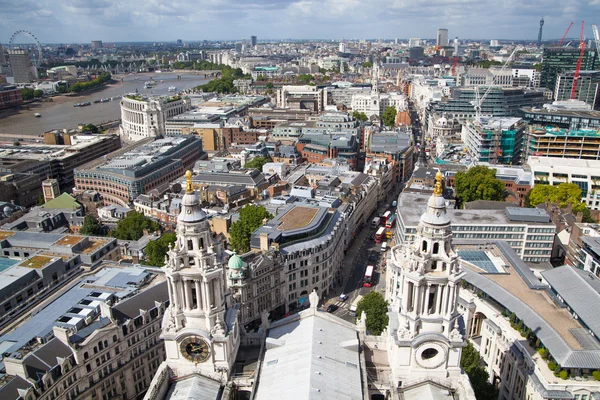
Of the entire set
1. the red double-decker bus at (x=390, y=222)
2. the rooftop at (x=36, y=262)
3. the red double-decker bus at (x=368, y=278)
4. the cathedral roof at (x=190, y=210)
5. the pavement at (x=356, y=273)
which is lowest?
the pavement at (x=356, y=273)

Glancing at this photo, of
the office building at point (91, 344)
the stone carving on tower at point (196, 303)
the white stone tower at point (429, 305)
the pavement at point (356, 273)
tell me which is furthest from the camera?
the pavement at point (356, 273)

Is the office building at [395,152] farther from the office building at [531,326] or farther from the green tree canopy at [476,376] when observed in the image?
the green tree canopy at [476,376]

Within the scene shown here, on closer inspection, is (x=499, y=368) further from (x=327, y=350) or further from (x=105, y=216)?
(x=105, y=216)

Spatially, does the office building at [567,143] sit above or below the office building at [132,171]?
above

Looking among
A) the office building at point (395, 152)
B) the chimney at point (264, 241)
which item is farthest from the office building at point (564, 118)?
the chimney at point (264, 241)

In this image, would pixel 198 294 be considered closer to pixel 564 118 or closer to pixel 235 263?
pixel 235 263

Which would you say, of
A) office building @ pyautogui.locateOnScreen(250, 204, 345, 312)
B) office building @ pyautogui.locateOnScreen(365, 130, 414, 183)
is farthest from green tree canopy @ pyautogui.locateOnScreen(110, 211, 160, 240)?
office building @ pyautogui.locateOnScreen(365, 130, 414, 183)

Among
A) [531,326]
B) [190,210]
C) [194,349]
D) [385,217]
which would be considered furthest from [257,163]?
[194,349]

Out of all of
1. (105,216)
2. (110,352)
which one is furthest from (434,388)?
(105,216)
